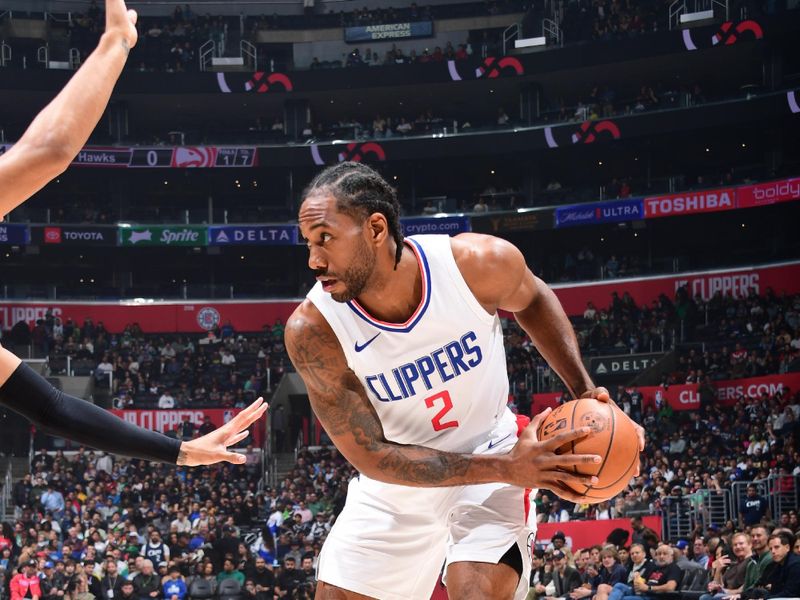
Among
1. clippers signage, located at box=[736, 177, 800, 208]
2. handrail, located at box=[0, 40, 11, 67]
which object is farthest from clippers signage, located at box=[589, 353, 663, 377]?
handrail, located at box=[0, 40, 11, 67]

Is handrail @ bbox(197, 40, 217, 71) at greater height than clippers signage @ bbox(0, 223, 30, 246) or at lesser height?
greater

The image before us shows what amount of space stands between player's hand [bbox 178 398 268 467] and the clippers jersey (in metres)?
0.58

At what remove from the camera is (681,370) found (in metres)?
28.7

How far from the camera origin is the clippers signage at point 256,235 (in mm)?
38281

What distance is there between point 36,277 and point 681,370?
913 inches

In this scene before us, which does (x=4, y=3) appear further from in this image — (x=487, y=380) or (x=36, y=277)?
(x=487, y=380)

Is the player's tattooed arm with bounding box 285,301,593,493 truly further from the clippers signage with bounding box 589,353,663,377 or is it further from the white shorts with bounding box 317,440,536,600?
the clippers signage with bounding box 589,353,663,377

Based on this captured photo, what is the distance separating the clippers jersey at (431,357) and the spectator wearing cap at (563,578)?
10521 millimetres

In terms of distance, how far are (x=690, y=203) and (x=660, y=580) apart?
73.1 ft

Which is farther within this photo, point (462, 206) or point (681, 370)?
point (462, 206)

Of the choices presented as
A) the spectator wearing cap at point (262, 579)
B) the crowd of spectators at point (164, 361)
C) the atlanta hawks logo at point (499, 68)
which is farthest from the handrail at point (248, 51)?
the spectator wearing cap at point (262, 579)

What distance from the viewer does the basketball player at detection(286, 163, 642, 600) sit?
16.0 feet

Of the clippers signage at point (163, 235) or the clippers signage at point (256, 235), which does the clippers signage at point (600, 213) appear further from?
the clippers signage at point (163, 235)

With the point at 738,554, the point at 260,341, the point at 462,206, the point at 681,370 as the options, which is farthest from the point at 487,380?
the point at 462,206
